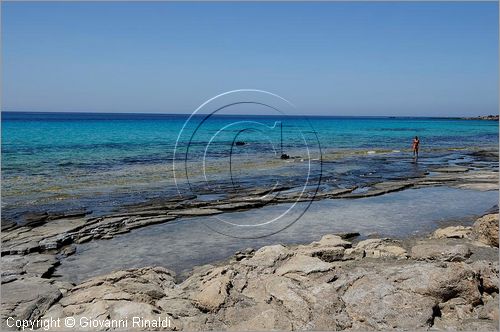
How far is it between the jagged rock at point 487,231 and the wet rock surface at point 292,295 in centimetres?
194

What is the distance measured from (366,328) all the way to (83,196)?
15.9 m

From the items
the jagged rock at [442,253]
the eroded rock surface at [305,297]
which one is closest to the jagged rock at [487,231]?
the jagged rock at [442,253]

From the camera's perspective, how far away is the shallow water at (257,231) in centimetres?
1063

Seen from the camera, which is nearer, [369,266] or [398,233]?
[369,266]

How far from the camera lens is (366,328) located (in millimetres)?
6473

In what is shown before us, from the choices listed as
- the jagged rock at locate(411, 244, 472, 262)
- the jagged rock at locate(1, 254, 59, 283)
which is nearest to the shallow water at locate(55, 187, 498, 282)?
the jagged rock at locate(1, 254, 59, 283)

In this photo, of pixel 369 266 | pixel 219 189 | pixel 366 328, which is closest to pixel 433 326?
pixel 366 328

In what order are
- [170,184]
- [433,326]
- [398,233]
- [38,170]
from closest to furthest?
1. [433,326]
2. [398,233]
3. [170,184]
4. [38,170]

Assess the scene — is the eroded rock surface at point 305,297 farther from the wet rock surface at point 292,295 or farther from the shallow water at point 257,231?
the shallow water at point 257,231

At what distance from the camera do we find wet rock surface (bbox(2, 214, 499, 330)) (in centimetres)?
661

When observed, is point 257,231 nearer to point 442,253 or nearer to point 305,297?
point 442,253

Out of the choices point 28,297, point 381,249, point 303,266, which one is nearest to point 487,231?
point 381,249

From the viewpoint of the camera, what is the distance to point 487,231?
1098 cm

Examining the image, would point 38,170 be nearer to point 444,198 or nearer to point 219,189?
point 219,189
